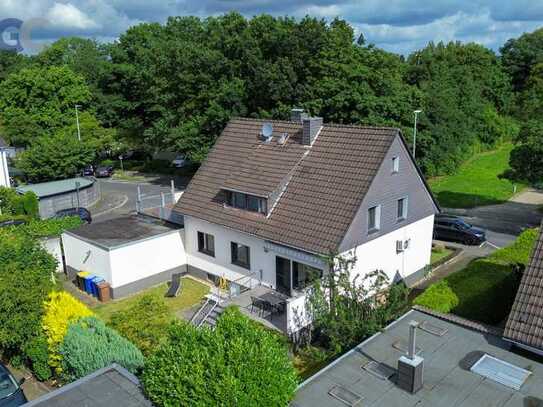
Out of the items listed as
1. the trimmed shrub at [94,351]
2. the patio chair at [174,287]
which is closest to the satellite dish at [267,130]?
the patio chair at [174,287]

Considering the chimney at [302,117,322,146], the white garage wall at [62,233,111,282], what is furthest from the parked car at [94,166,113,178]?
the chimney at [302,117,322,146]

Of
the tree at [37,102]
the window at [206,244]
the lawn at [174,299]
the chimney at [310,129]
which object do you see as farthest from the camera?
the tree at [37,102]

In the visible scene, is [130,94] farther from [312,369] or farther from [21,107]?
[312,369]

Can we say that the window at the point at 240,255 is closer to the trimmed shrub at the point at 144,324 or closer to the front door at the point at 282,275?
the front door at the point at 282,275

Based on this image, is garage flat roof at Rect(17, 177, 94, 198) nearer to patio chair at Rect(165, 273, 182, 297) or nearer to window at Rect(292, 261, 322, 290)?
patio chair at Rect(165, 273, 182, 297)

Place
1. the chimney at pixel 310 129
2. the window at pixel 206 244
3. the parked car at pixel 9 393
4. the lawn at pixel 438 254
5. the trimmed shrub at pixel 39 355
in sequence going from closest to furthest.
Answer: the parked car at pixel 9 393, the trimmed shrub at pixel 39 355, the chimney at pixel 310 129, the window at pixel 206 244, the lawn at pixel 438 254

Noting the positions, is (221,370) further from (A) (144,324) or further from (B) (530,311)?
(B) (530,311)

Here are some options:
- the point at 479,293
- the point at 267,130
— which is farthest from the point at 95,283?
the point at 479,293
